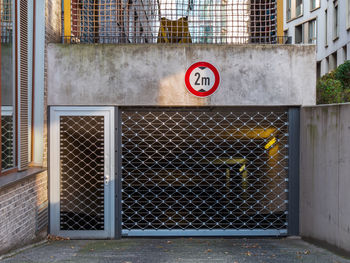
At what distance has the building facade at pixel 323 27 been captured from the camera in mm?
22156

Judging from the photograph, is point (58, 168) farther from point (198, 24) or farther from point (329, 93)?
point (329, 93)

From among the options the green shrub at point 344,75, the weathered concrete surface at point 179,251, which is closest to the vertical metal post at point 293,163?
the weathered concrete surface at point 179,251

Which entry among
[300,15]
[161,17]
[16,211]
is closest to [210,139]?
[161,17]

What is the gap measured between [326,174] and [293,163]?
814 millimetres

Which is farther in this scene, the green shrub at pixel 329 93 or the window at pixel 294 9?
the window at pixel 294 9

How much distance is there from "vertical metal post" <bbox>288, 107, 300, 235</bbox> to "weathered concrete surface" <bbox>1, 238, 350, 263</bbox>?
495 millimetres

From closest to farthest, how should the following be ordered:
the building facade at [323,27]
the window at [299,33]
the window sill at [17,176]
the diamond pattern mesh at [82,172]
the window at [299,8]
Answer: the window sill at [17,176] → the diamond pattern mesh at [82,172] → the building facade at [323,27] → the window at [299,8] → the window at [299,33]

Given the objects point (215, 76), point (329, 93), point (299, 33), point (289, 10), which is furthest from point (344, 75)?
point (289, 10)

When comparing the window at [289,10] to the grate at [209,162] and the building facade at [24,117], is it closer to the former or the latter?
the grate at [209,162]

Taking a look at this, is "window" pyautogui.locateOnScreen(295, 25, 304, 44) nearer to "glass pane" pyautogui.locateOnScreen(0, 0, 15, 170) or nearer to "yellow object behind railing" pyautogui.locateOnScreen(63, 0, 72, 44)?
"yellow object behind railing" pyautogui.locateOnScreen(63, 0, 72, 44)

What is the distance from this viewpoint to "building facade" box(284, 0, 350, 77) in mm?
22156

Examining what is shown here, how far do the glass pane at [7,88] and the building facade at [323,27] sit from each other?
19.3 metres

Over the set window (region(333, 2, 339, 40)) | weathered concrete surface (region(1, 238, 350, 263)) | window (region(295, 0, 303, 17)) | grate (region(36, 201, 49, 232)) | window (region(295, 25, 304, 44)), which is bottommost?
weathered concrete surface (region(1, 238, 350, 263))

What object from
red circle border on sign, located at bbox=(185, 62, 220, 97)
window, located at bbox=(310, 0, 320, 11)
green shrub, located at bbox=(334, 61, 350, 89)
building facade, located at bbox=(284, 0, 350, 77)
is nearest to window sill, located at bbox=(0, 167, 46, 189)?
red circle border on sign, located at bbox=(185, 62, 220, 97)
